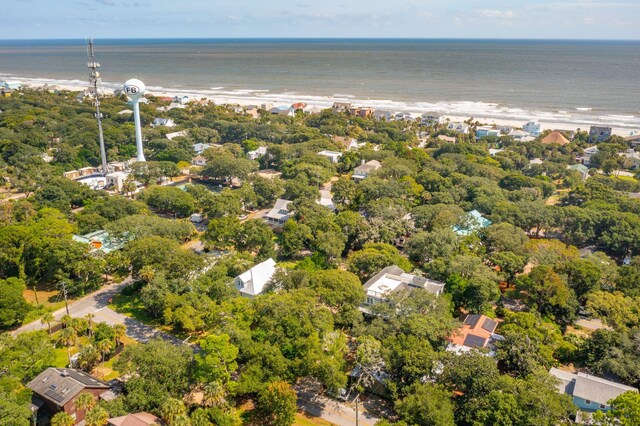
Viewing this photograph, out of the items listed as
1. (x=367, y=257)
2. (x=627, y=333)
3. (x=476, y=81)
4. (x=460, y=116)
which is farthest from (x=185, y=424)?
(x=476, y=81)

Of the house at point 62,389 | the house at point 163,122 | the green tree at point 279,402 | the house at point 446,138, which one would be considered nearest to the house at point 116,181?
the house at point 163,122

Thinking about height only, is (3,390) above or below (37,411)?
above

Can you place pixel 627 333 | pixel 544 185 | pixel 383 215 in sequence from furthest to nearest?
pixel 544 185, pixel 383 215, pixel 627 333

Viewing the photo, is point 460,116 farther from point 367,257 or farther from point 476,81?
point 367,257

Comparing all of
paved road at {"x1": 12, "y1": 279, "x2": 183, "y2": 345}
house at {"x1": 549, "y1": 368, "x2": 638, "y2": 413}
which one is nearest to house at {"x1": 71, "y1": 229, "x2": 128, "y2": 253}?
paved road at {"x1": 12, "y1": 279, "x2": 183, "y2": 345}

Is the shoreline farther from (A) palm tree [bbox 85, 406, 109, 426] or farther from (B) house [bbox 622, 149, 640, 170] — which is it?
(A) palm tree [bbox 85, 406, 109, 426]

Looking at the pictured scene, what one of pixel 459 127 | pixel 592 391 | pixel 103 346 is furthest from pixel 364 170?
pixel 103 346
